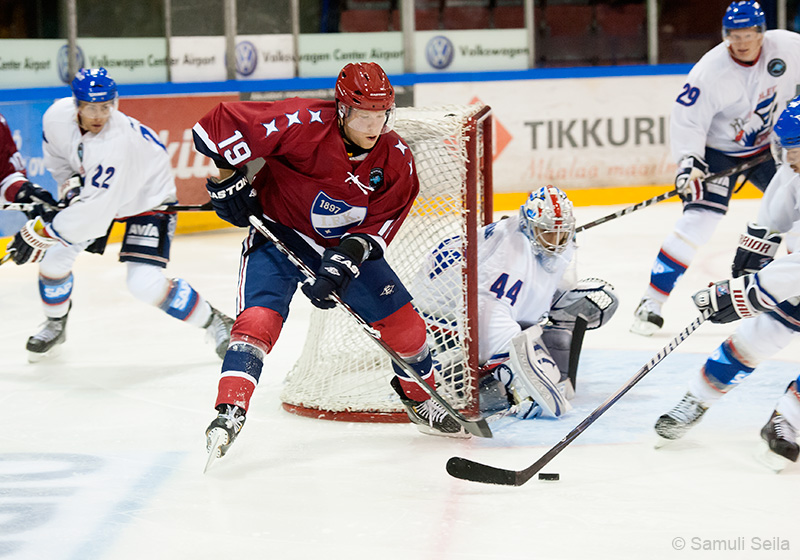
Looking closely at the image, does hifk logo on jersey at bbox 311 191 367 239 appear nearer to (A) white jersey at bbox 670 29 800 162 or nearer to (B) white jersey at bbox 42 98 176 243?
(B) white jersey at bbox 42 98 176 243

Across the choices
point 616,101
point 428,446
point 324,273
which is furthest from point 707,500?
point 616,101

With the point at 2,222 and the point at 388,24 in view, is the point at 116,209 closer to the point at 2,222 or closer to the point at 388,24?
the point at 2,222

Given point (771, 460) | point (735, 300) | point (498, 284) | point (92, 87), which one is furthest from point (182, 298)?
point (771, 460)

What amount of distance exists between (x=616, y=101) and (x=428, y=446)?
5196 millimetres

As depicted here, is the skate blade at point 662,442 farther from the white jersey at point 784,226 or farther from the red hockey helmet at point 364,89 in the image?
the red hockey helmet at point 364,89

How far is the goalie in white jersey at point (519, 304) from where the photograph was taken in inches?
114

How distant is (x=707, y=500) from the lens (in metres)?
2.33

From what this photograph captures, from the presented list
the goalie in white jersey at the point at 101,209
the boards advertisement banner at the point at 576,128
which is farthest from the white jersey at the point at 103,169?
the boards advertisement banner at the point at 576,128

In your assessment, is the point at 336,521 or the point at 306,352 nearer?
the point at 336,521

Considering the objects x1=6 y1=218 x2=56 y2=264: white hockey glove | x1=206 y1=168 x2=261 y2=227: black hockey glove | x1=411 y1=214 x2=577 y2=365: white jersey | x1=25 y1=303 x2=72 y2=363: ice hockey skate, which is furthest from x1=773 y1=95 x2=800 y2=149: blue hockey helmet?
x1=25 y1=303 x2=72 y2=363: ice hockey skate

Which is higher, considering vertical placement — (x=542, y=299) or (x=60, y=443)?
(x=542, y=299)

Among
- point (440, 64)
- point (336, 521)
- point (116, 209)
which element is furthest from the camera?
point (440, 64)

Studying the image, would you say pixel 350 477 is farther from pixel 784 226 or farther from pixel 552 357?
pixel 784 226

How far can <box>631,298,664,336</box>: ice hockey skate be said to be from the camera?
3.99m
